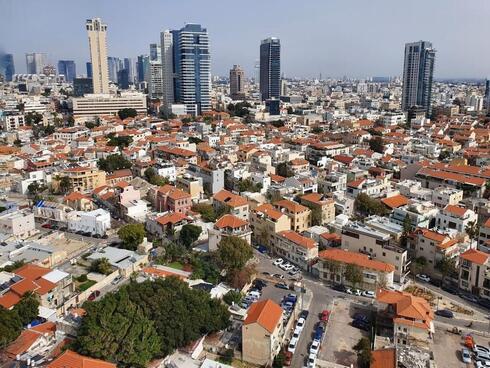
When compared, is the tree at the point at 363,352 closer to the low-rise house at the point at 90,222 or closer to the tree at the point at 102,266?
the tree at the point at 102,266

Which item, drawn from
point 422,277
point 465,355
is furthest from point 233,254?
point 465,355

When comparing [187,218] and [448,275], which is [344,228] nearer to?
[448,275]

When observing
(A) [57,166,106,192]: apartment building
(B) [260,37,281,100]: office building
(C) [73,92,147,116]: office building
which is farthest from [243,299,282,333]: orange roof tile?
(B) [260,37,281,100]: office building

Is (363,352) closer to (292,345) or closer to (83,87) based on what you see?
(292,345)

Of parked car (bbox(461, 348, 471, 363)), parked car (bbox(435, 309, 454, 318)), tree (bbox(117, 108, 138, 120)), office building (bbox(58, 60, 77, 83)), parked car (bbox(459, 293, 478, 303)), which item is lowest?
parked car (bbox(461, 348, 471, 363))

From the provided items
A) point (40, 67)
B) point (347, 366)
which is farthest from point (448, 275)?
point (40, 67)

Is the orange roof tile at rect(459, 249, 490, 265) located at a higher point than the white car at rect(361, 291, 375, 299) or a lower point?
higher

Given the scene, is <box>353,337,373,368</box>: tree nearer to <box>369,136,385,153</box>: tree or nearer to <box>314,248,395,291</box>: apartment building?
<box>314,248,395,291</box>: apartment building
